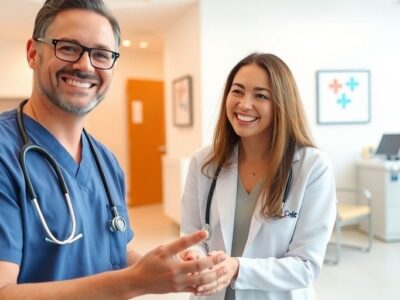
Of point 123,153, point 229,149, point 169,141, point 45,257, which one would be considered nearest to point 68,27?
point 45,257

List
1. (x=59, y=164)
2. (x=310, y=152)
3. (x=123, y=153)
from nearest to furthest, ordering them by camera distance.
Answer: (x=59, y=164)
(x=310, y=152)
(x=123, y=153)

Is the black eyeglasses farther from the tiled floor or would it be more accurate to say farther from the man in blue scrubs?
the tiled floor

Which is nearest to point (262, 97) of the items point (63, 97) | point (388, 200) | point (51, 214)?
point (63, 97)

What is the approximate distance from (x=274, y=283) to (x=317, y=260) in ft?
0.52

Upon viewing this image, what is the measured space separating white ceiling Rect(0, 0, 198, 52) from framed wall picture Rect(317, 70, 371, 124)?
1735 mm

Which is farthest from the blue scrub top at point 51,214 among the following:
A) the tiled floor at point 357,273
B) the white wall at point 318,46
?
the white wall at point 318,46

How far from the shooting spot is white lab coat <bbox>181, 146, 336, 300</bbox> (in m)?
1.23

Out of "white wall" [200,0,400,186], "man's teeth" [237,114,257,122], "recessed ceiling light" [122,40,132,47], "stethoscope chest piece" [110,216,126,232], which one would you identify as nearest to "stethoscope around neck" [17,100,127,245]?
"stethoscope chest piece" [110,216,126,232]

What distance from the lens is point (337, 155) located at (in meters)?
4.41

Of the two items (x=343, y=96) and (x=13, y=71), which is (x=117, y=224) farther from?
(x=13, y=71)

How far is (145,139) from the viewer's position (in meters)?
6.43

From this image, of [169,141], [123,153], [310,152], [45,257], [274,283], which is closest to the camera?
[45,257]

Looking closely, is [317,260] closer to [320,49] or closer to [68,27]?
[68,27]

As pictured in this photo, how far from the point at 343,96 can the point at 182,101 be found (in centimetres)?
186
